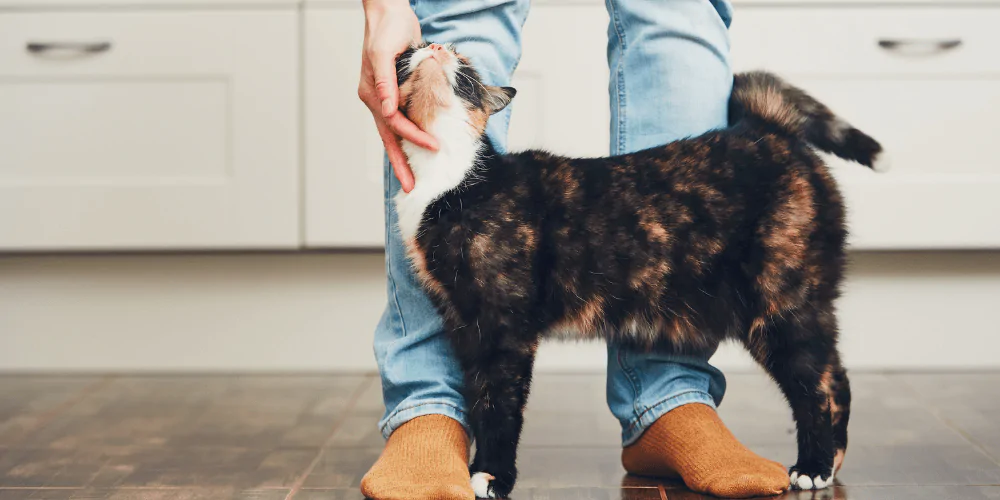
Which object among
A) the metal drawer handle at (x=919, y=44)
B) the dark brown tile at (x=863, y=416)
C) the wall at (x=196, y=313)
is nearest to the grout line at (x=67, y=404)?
the wall at (x=196, y=313)

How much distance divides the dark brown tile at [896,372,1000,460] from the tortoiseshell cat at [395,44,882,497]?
450 millimetres

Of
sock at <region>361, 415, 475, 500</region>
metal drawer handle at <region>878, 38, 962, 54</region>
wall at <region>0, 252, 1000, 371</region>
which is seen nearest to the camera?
sock at <region>361, 415, 475, 500</region>

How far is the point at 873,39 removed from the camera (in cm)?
189

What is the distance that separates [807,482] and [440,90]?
65 centimetres

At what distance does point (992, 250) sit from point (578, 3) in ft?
3.30

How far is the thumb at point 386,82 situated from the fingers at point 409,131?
0.01 metres

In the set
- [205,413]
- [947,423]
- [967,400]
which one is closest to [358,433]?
[205,413]

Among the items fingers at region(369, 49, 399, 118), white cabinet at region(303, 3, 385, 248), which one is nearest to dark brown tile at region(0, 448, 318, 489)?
fingers at region(369, 49, 399, 118)

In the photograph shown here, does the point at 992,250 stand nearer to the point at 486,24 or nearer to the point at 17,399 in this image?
the point at 486,24

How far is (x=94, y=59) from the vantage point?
6.33 feet

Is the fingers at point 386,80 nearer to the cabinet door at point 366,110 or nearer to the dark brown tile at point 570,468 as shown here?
the dark brown tile at point 570,468

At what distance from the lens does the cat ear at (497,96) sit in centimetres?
116

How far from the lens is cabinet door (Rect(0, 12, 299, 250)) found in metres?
1.92

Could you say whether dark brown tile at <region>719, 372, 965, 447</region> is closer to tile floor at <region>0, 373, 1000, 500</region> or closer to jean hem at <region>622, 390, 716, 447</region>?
tile floor at <region>0, 373, 1000, 500</region>
